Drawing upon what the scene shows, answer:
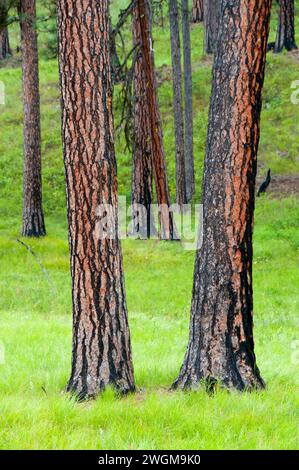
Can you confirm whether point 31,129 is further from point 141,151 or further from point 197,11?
point 197,11

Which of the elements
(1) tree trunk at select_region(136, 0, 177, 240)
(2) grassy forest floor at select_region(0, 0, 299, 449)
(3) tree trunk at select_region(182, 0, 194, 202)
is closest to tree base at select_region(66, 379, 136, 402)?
(2) grassy forest floor at select_region(0, 0, 299, 449)

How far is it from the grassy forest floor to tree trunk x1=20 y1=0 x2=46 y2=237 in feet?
2.40

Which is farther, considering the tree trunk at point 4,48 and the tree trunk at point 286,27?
the tree trunk at point 4,48

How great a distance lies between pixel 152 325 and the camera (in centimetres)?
1077

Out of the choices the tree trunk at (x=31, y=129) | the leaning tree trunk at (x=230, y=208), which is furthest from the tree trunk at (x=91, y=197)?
the tree trunk at (x=31, y=129)

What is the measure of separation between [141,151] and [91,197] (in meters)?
13.4

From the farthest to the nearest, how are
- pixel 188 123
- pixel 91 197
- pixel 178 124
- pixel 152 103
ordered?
pixel 188 123
pixel 178 124
pixel 152 103
pixel 91 197

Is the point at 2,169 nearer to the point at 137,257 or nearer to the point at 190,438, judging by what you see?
the point at 137,257

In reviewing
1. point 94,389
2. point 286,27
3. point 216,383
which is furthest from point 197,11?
point 94,389

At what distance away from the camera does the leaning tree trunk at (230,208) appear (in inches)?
252

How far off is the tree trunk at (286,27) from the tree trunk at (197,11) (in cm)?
964

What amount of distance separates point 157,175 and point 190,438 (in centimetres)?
1227

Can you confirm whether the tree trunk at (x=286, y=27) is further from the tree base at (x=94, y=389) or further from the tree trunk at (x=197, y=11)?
the tree base at (x=94, y=389)

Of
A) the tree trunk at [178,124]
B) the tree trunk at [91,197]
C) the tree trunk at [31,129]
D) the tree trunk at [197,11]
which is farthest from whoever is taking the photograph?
the tree trunk at [197,11]
